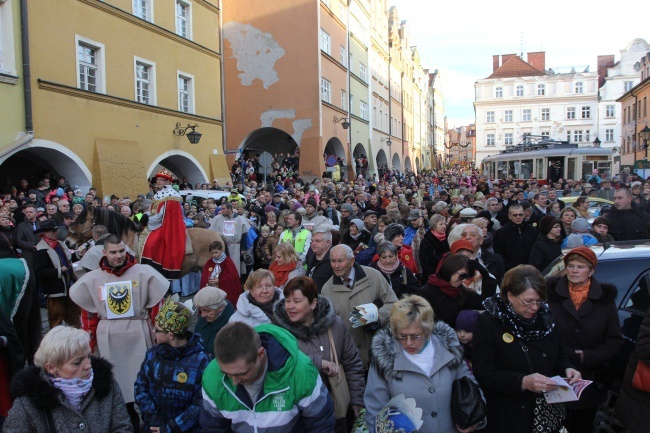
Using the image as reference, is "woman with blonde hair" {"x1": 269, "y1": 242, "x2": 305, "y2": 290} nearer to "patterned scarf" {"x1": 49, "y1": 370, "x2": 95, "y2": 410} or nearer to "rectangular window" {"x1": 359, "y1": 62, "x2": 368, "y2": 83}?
"patterned scarf" {"x1": 49, "y1": 370, "x2": 95, "y2": 410}

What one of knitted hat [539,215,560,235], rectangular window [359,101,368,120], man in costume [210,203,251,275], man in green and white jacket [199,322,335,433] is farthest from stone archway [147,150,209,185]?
man in green and white jacket [199,322,335,433]

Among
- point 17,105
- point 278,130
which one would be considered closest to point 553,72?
point 278,130

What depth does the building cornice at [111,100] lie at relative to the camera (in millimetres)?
16219

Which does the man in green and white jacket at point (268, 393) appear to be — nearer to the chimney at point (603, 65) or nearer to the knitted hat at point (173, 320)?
the knitted hat at point (173, 320)

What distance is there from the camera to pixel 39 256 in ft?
22.6

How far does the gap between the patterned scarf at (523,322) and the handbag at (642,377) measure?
0.56 m

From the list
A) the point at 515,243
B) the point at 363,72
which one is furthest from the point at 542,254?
the point at 363,72

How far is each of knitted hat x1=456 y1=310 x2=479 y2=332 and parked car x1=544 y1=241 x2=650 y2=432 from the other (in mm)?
1073

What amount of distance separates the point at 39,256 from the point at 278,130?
27.3 m

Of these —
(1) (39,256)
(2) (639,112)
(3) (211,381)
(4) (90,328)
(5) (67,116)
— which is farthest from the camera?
(2) (639,112)

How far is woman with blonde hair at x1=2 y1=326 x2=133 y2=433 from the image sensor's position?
3.18 metres

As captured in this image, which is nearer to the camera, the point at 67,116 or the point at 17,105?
the point at 17,105

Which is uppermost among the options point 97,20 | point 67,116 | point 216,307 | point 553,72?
point 553,72

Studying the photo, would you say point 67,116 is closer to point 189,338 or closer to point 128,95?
point 128,95
